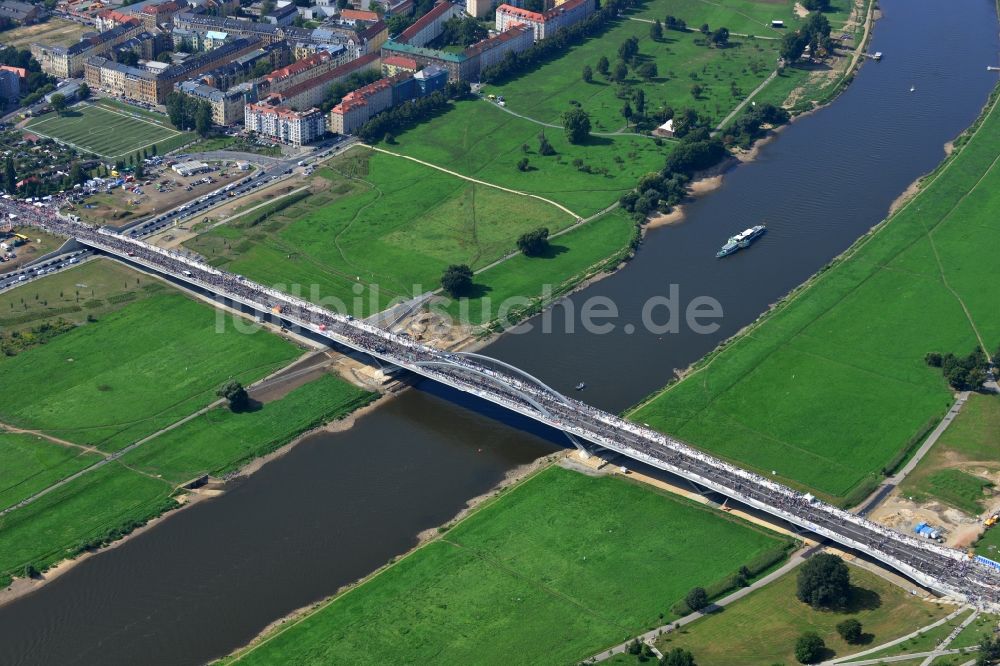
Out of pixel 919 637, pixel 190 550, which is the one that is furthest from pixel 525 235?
pixel 919 637

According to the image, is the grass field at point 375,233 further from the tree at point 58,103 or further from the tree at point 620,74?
the tree at point 620,74

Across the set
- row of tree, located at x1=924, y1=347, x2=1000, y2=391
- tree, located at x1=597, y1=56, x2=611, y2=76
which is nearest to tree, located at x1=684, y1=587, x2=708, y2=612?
row of tree, located at x1=924, y1=347, x2=1000, y2=391

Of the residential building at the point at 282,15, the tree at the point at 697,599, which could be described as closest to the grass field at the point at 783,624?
the tree at the point at 697,599

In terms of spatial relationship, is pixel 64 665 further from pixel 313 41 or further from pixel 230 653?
pixel 313 41

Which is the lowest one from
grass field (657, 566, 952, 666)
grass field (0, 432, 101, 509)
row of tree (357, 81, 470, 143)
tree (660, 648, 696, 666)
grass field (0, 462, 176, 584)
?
grass field (0, 462, 176, 584)

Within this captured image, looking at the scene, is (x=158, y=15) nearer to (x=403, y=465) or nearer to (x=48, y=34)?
(x=48, y=34)

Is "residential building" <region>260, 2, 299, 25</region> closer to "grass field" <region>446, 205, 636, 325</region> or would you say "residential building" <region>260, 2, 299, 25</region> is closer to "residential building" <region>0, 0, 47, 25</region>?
"residential building" <region>0, 0, 47, 25</region>
